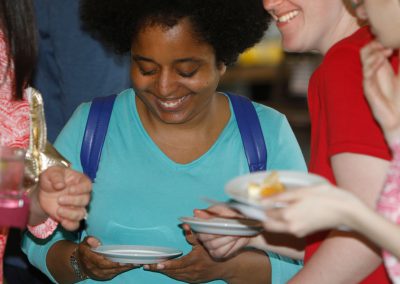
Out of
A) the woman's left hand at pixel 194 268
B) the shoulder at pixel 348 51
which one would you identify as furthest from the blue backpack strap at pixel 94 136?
the shoulder at pixel 348 51

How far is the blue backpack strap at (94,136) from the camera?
318 cm

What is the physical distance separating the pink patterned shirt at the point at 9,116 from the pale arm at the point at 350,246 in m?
0.90

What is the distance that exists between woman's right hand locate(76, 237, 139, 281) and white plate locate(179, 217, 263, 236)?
1.39 feet

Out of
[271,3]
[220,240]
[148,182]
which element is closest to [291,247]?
[220,240]

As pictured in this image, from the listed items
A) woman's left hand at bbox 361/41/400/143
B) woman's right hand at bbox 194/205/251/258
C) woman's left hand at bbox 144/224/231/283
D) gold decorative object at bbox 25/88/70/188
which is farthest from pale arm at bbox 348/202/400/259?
woman's left hand at bbox 144/224/231/283

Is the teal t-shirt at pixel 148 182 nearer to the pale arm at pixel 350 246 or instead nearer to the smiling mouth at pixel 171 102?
the smiling mouth at pixel 171 102

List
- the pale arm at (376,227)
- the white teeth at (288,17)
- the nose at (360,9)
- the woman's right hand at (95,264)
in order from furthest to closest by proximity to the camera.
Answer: the woman's right hand at (95,264)
the white teeth at (288,17)
the nose at (360,9)
the pale arm at (376,227)

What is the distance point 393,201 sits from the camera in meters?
2.04

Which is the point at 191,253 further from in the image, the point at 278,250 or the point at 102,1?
the point at 102,1

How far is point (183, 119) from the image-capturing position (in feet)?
10.6

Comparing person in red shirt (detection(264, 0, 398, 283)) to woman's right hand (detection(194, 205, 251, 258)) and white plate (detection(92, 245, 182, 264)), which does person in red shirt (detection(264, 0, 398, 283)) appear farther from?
white plate (detection(92, 245, 182, 264))

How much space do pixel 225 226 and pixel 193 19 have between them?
2.73ft

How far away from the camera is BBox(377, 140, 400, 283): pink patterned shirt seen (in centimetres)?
203

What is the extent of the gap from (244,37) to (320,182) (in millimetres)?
1461
